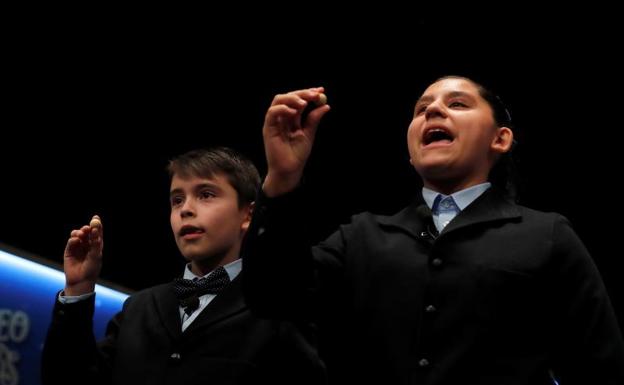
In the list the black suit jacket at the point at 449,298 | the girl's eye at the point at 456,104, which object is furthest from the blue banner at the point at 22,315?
the girl's eye at the point at 456,104

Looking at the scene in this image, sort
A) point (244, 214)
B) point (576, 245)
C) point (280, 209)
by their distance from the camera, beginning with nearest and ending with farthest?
point (280, 209)
point (576, 245)
point (244, 214)

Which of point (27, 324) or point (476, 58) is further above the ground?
point (476, 58)

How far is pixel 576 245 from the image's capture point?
122 centimetres

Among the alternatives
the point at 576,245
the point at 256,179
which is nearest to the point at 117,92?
the point at 256,179

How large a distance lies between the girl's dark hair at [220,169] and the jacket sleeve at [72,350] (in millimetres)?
375

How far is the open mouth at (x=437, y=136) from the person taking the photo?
1363 mm

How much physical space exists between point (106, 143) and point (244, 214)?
1446mm

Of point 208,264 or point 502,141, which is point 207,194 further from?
point 502,141

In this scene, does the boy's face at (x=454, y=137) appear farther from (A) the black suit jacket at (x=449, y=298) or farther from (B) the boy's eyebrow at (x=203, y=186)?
(B) the boy's eyebrow at (x=203, y=186)

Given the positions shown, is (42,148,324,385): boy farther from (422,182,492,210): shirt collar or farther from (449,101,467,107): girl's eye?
(449,101,467,107): girl's eye

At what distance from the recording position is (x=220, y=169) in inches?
67.7

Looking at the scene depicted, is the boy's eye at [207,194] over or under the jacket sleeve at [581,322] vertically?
over

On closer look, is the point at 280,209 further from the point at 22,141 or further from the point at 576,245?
the point at 22,141

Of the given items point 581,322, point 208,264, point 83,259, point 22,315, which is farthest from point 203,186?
point 22,315
